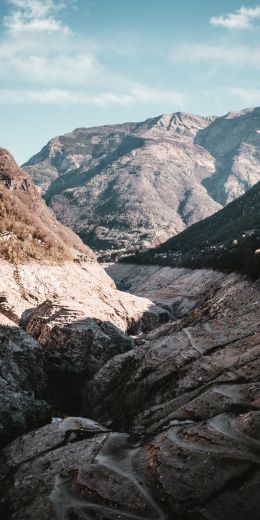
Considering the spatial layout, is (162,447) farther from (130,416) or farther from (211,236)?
(211,236)

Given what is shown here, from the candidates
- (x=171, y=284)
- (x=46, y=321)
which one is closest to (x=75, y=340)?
(x=46, y=321)

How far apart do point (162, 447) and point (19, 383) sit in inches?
418

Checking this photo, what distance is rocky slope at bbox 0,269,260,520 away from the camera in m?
11.6

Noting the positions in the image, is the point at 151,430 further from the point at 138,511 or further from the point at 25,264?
the point at 25,264

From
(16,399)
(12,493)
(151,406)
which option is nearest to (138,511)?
(12,493)

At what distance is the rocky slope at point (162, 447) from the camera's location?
1163cm

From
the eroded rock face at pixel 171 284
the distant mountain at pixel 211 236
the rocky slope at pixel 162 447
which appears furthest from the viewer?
the distant mountain at pixel 211 236

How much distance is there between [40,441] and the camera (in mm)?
16359

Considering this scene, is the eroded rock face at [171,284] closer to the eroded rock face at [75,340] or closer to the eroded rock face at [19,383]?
the eroded rock face at [75,340]

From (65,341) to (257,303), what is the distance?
12.0m

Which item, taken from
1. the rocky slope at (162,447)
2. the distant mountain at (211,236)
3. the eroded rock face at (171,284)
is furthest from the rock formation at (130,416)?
the distant mountain at (211,236)

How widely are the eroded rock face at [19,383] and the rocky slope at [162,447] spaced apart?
60.5 inches

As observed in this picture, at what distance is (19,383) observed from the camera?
2230 cm

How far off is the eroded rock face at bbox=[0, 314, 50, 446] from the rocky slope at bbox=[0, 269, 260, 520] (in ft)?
5.04
